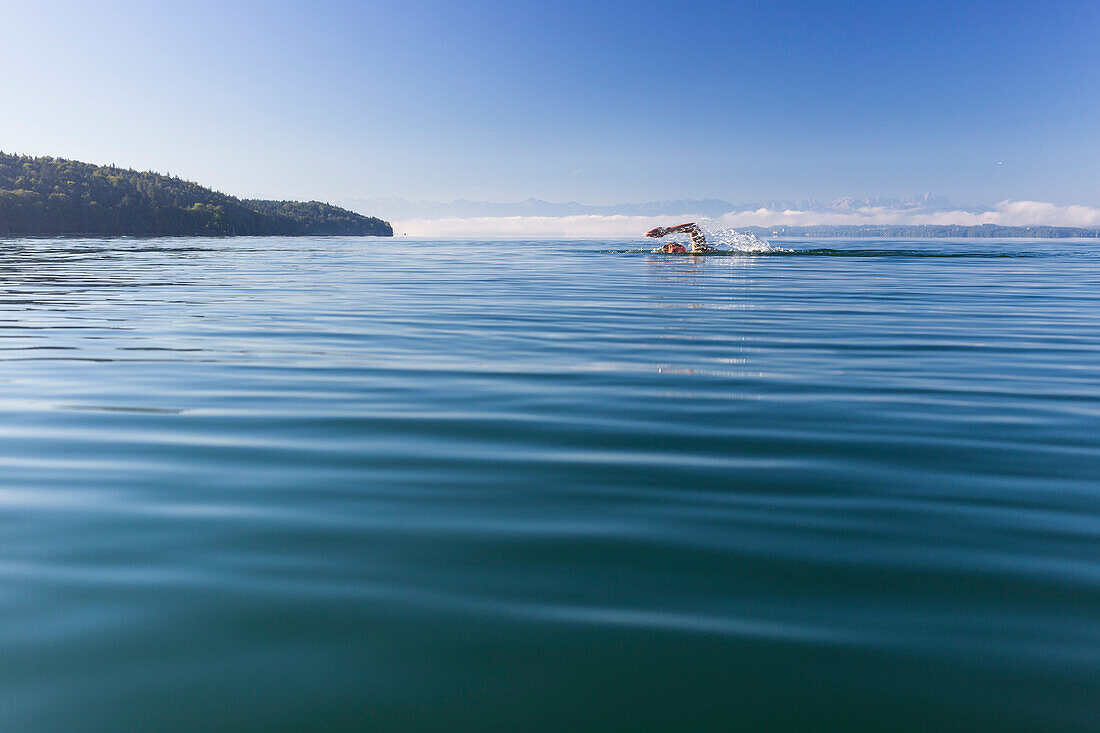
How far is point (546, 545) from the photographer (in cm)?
398

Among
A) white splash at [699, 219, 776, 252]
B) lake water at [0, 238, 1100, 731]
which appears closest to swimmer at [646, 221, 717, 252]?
white splash at [699, 219, 776, 252]

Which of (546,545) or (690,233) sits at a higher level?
(690,233)

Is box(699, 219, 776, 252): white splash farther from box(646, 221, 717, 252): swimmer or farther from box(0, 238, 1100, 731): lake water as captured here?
box(0, 238, 1100, 731): lake water

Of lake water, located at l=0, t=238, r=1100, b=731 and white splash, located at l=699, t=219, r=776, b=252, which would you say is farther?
white splash, located at l=699, t=219, r=776, b=252

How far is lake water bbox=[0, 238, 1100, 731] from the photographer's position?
2674 millimetres

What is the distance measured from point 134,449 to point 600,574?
406cm

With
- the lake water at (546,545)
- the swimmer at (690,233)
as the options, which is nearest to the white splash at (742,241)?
the swimmer at (690,233)

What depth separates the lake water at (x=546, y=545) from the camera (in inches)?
105

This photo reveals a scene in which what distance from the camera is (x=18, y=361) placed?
32.8ft

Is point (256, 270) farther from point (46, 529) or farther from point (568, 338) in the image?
point (46, 529)

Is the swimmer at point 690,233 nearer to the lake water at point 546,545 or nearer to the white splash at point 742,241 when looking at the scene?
the white splash at point 742,241

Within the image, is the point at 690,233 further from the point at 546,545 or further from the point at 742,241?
the point at 546,545

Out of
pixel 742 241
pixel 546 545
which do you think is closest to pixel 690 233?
pixel 742 241

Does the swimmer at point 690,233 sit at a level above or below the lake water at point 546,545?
above
